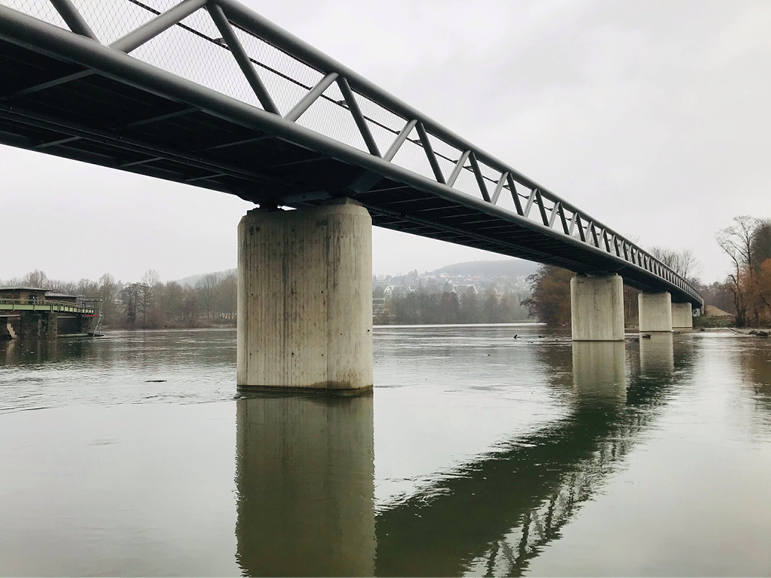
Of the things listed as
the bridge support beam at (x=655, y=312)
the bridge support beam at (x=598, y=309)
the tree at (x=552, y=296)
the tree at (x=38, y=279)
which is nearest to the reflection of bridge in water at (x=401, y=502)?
the bridge support beam at (x=598, y=309)

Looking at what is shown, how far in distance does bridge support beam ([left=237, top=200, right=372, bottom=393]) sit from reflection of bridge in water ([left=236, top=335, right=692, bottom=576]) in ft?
13.7

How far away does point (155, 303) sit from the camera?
157625mm

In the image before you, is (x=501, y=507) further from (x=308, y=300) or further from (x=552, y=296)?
(x=552, y=296)

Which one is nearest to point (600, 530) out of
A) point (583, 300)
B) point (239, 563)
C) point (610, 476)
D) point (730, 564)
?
point (730, 564)

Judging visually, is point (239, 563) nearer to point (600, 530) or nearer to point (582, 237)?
point (600, 530)

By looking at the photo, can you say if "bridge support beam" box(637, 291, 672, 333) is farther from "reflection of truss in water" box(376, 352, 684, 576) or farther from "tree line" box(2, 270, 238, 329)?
"tree line" box(2, 270, 238, 329)

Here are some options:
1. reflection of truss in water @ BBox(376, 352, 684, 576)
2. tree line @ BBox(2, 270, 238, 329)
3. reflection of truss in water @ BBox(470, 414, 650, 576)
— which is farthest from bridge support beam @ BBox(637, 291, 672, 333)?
tree line @ BBox(2, 270, 238, 329)

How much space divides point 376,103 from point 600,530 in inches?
524

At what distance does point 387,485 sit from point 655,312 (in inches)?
3348

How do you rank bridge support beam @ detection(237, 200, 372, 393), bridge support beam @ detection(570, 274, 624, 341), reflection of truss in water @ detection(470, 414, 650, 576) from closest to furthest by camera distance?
reflection of truss in water @ detection(470, 414, 650, 576) → bridge support beam @ detection(237, 200, 372, 393) → bridge support beam @ detection(570, 274, 624, 341)

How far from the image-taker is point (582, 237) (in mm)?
40125

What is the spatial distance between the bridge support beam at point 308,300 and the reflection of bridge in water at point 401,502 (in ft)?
13.7

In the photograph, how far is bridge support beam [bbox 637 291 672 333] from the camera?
3312 inches

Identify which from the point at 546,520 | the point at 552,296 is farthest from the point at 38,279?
the point at 546,520
